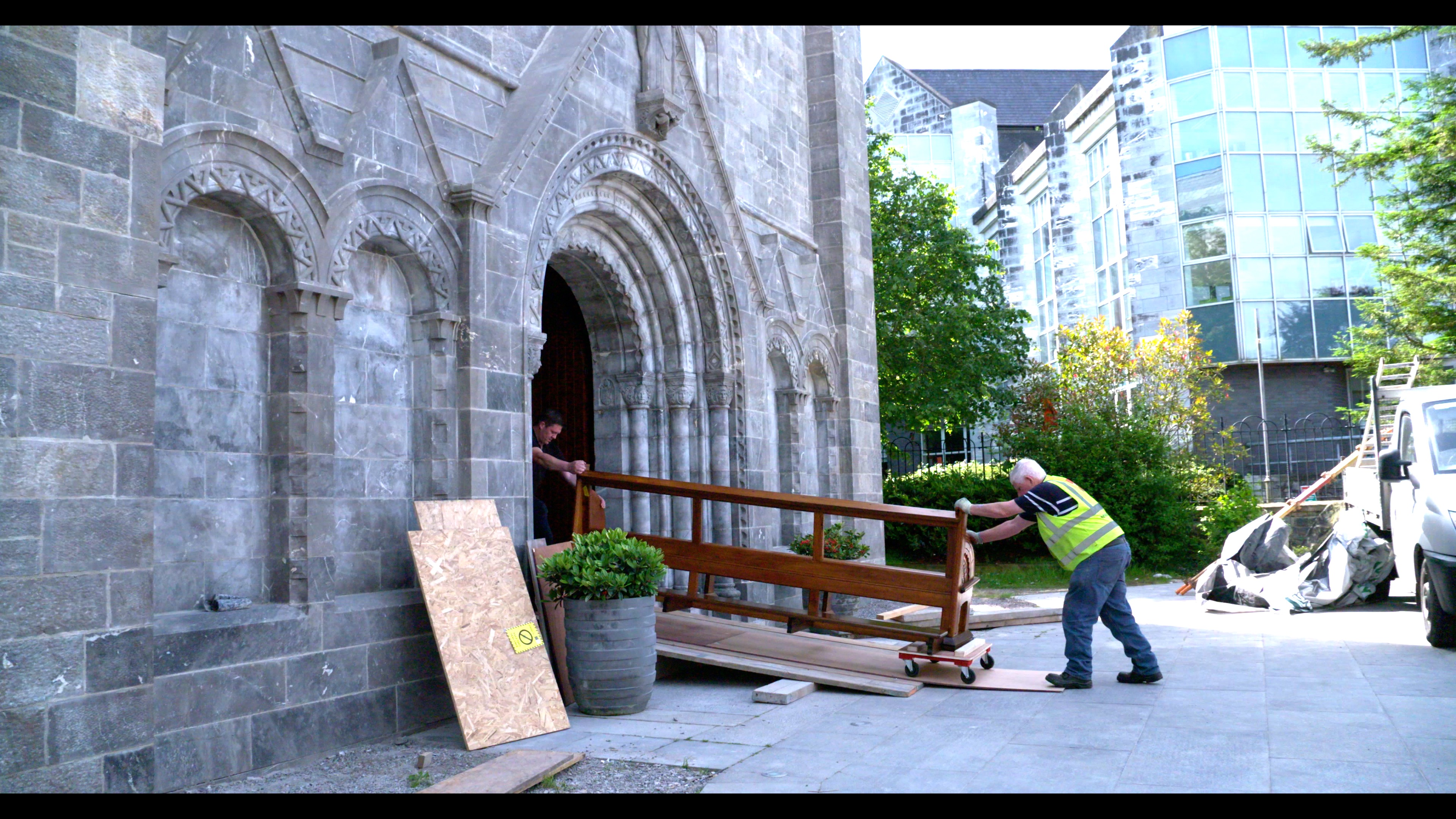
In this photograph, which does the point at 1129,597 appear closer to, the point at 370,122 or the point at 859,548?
the point at 859,548

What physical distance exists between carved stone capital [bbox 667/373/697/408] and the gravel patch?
17.1ft

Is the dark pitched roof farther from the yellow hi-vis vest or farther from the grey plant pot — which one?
the grey plant pot

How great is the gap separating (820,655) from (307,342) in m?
4.22

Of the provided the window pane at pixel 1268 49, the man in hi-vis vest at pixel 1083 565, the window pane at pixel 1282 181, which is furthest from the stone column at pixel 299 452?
the window pane at pixel 1268 49

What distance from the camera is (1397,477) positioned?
9141 millimetres

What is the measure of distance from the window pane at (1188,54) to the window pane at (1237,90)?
52 cm

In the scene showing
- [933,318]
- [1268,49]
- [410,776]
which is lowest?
[410,776]

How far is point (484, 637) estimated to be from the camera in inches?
252

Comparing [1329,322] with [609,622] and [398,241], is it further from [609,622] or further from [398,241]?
[398,241]

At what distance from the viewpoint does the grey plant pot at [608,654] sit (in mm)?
6598

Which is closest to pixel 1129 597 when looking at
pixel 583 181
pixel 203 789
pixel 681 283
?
pixel 681 283

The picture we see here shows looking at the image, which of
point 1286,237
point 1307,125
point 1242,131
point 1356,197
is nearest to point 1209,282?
point 1286,237
